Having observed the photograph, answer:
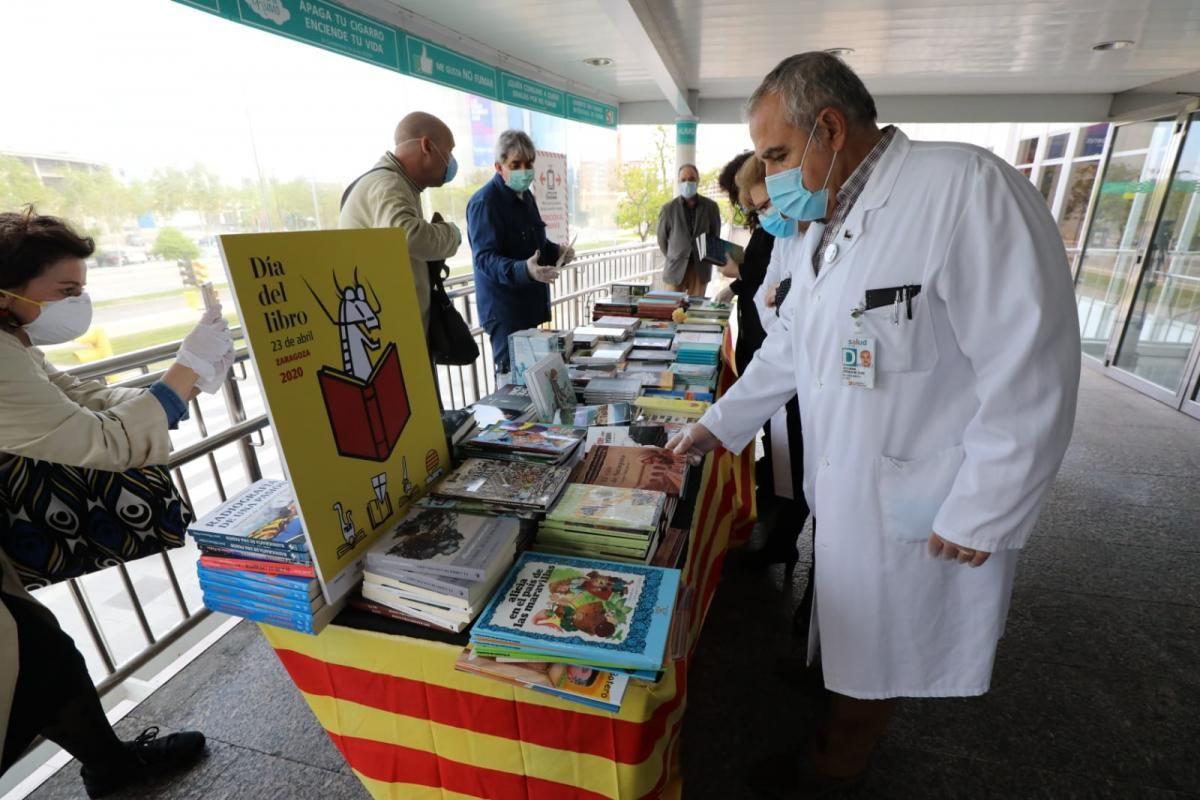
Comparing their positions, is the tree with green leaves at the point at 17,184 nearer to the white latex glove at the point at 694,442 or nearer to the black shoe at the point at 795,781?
the white latex glove at the point at 694,442

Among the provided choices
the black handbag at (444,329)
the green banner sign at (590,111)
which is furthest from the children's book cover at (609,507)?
the green banner sign at (590,111)

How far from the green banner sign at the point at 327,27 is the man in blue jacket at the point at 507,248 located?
137cm

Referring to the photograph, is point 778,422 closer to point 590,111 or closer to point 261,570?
point 261,570

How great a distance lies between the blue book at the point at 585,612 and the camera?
89cm

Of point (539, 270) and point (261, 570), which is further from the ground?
point (539, 270)

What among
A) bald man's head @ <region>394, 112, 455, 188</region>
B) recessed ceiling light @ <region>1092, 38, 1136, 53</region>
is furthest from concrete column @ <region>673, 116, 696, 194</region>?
bald man's head @ <region>394, 112, 455, 188</region>

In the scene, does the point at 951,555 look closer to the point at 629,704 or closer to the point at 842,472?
the point at 842,472

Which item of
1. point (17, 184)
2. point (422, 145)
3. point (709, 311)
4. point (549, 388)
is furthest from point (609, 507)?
point (17, 184)

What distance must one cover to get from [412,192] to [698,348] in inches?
57.6

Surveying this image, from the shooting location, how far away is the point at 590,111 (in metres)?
7.74

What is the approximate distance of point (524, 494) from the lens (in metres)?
1.25

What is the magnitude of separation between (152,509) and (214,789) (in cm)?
88

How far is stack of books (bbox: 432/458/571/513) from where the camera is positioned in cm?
122

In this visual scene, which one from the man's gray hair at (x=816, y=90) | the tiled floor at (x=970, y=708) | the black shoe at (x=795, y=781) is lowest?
the tiled floor at (x=970, y=708)
